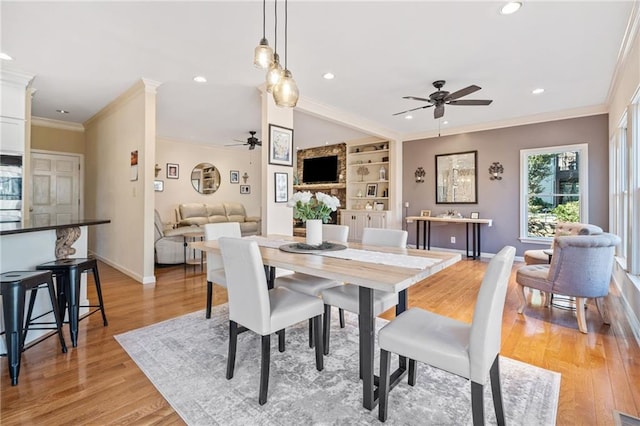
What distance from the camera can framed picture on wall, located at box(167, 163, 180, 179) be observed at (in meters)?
7.38

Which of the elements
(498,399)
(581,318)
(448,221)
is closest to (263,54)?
(498,399)

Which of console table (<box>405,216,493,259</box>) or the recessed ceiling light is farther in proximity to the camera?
console table (<box>405,216,493,259</box>)

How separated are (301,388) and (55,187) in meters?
6.41

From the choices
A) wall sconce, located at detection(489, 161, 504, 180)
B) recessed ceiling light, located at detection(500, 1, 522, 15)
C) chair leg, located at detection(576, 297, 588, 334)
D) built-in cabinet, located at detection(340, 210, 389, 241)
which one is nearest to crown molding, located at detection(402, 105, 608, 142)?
wall sconce, located at detection(489, 161, 504, 180)

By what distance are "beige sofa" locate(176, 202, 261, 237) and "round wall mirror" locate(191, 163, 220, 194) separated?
551mm

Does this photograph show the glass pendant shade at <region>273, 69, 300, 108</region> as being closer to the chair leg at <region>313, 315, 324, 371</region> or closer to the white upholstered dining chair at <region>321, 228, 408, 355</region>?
the white upholstered dining chair at <region>321, 228, 408, 355</region>

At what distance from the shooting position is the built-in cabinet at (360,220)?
709 centimetres

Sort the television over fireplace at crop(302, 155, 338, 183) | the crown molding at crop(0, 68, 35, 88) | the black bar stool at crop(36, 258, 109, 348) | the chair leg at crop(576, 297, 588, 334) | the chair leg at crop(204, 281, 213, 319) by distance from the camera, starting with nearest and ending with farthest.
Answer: the black bar stool at crop(36, 258, 109, 348) → the chair leg at crop(576, 297, 588, 334) → the chair leg at crop(204, 281, 213, 319) → the crown molding at crop(0, 68, 35, 88) → the television over fireplace at crop(302, 155, 338, 183)

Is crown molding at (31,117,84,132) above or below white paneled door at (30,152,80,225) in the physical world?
above

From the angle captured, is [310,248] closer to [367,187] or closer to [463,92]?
[463,92]

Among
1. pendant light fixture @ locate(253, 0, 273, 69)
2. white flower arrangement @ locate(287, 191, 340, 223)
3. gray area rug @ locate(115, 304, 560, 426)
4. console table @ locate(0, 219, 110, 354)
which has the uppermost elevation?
pendant light fixture @ locate(253, 0, 273, 69)

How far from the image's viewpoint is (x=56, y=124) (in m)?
5.65

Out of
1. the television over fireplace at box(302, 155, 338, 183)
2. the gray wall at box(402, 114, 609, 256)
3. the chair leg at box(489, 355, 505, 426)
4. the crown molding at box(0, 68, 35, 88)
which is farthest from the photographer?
the television over fireplace at box(302, 155, 338, 183)

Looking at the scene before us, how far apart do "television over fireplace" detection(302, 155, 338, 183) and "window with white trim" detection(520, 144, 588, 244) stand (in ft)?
14.4
